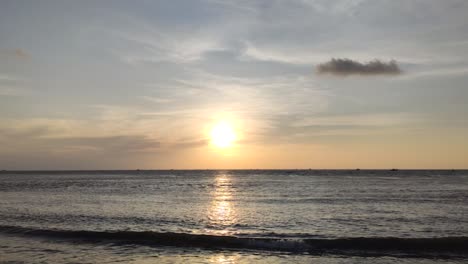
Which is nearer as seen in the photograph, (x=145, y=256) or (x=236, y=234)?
(x=145, y=256)

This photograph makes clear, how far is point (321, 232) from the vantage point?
87.5 feet

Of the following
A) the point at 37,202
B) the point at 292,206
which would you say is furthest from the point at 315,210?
the point at 37,202

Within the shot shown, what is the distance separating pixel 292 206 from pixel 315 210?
4.13m

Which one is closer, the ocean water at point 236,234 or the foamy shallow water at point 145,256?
the foamy shallow water at point 145,256

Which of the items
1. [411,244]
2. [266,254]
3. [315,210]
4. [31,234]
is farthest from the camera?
[315,210]

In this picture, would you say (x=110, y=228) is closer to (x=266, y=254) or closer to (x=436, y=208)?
(x=266, y=254)

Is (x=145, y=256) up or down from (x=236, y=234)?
down

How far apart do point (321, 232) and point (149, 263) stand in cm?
1206

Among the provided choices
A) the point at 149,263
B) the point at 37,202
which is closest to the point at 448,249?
the point at 149,263

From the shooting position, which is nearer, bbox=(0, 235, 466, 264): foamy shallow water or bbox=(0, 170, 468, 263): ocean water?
bbox=(0, 235, 466, 264): foamy shallow water

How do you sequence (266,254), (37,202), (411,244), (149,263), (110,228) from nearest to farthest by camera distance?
(149,263)
(266,254)
(411,244)
(110,228)
(37,202)

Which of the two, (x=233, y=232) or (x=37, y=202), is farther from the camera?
(x=37, y=202)

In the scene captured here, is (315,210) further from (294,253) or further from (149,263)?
(149,263)

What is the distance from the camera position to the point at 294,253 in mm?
21203
